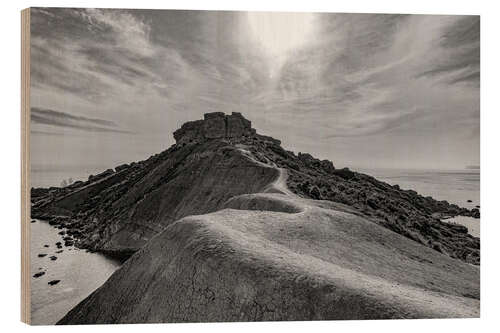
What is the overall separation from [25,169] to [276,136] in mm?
9033

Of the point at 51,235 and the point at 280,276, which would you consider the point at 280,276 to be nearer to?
the point at 280,276

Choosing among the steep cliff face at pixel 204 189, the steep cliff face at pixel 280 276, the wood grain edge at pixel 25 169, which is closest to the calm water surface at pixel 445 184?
the steep cliff face at pixel 204 189

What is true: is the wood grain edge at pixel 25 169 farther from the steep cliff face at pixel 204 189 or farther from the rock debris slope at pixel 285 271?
the steep cliff face at pixel 204 189

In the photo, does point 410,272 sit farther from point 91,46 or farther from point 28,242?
point 91,46

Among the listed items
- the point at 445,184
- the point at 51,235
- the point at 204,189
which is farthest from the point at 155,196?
the point at 445,184

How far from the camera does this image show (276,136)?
15203 millimetres

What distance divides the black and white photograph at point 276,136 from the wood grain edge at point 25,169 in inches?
1.6

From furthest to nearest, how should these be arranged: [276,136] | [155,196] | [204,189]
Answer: [155,196]
[204,189]
[276,136]

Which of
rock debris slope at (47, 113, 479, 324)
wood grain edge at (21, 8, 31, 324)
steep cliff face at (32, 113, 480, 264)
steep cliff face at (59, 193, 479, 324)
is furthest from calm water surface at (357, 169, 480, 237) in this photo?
wood grain edge at (21, 8, 31, 324)

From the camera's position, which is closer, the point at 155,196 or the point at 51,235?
the point at 51,235

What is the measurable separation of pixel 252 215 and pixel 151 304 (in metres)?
2.99

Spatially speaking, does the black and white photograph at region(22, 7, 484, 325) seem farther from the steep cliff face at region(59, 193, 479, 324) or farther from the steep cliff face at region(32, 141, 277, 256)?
the steep cliff face at region(32, 141, 277, 256)

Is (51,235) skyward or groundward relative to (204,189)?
groundward

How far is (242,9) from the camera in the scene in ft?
33.3
